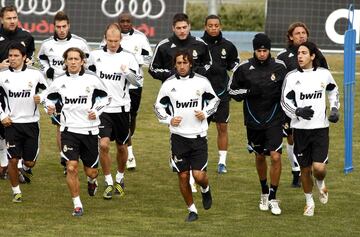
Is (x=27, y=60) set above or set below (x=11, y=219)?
above

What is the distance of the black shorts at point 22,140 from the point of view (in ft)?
55.2

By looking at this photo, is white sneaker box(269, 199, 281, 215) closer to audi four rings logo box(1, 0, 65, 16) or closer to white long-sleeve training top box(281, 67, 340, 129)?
white long-sleeve training top box(281, 67, 340, 129)

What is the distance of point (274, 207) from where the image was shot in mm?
16234

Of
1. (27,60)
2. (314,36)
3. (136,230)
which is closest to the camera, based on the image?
(136,230)

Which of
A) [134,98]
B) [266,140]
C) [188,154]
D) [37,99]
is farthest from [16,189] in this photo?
[266,140]

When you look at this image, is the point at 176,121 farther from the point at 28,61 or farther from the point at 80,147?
the point at 28,61

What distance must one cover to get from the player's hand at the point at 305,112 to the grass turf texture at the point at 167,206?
1370 millimetres

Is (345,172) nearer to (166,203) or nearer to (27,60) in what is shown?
(166,203)

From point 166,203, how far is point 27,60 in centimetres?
288

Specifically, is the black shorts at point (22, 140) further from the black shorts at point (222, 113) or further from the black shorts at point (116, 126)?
the black shorts at point (222, 113)

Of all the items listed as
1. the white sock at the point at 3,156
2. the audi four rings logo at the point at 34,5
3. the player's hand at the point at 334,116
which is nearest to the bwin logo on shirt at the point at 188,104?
the player's hand at the point at 334,116

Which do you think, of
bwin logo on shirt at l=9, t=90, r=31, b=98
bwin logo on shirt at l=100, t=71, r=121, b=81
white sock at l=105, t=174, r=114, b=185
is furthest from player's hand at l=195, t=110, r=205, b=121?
bwin logo on shirt at l=9, t=90, r=31, b=98

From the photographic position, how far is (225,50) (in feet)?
62.1

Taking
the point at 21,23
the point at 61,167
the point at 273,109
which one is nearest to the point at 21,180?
the point at 61,167
